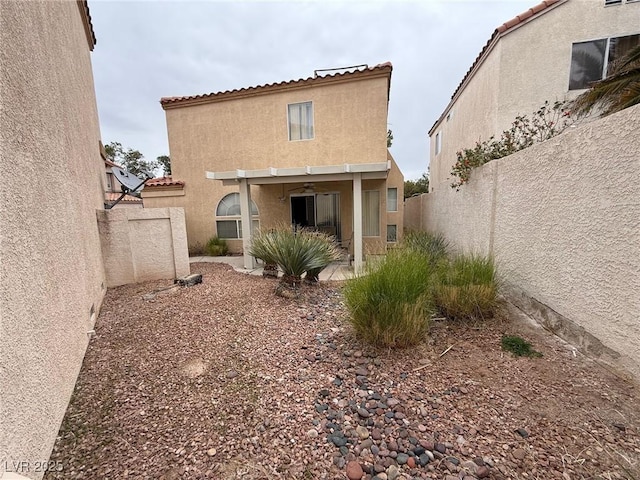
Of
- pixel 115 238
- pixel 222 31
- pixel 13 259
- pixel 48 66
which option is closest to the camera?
pixel 13 259

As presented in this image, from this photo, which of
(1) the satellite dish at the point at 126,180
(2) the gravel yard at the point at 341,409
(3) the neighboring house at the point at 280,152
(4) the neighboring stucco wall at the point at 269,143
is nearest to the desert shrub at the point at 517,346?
(2) the gravel yard at the point at 341,409

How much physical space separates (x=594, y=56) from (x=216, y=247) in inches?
592

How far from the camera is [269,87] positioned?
1063 cm

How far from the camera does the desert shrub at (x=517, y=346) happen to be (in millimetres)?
3466

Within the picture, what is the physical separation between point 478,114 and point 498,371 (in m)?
10.8

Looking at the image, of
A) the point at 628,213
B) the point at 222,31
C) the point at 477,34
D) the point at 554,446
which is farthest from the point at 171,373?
the point at 477,34

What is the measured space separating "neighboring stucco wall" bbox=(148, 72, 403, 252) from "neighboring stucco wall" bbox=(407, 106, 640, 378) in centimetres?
581

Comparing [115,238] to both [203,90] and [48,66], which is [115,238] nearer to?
[48,66]

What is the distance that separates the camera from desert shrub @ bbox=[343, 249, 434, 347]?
12.0ft

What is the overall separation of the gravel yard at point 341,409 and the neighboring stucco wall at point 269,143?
6.31 meters

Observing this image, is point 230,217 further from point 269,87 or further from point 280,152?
point 269,87

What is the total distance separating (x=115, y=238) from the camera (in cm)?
696

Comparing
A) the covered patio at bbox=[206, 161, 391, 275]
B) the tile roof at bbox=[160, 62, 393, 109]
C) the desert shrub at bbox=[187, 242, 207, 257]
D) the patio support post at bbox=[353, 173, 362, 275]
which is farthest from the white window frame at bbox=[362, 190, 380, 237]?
the desert shrub at bbox=[187, 242, 207, 257]

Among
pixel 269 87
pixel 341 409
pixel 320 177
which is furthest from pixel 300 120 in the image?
pixel 341 409
